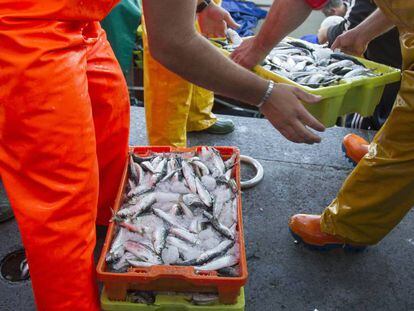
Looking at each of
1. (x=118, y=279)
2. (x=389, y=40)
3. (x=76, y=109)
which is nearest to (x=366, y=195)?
(x=118, y=279)

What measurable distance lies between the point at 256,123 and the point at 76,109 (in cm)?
260

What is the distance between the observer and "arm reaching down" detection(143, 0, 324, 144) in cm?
152

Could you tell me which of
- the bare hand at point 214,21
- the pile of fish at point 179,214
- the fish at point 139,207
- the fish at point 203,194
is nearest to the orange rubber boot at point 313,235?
the pile of fish at point 179,214

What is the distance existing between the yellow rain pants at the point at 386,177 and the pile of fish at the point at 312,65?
0.89 m

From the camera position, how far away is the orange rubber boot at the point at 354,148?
324cm

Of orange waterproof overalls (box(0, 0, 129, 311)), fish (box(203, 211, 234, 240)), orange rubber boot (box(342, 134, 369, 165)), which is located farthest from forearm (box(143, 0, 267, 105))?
orange rubber boot (box(342, 134, 369, 165))

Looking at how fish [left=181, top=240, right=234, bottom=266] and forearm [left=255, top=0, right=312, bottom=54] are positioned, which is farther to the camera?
forearm [left=255, top=0, right=312, bottom=54]

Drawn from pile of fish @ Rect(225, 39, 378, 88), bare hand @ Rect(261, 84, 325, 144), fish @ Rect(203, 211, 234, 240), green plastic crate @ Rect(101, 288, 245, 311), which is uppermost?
bare hand @ Rect(261, 84, 325, 144)

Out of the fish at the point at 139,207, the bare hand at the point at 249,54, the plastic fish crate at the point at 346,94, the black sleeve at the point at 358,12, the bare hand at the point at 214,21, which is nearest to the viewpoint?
the fish at the point at 139,207

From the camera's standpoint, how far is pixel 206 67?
167 centimetres

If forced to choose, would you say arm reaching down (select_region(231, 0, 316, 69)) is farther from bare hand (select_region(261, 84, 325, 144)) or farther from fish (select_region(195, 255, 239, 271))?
fish (select_region(195, 255, 239, 271))

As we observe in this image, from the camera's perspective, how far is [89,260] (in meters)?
1.73

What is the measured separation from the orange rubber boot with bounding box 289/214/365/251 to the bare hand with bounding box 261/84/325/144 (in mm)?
839

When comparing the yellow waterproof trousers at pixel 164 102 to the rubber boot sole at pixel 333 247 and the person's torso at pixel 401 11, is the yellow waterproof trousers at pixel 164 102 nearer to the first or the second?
the rubber boot sole at pixel 333 247
